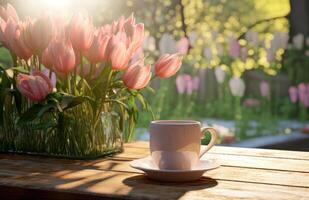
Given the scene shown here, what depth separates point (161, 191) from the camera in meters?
1.33

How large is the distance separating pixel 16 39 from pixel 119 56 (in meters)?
0.30

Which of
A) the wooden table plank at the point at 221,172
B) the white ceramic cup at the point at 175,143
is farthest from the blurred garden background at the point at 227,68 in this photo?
the white ceramic cup at the point at 175,143

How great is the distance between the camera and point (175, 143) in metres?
1.46

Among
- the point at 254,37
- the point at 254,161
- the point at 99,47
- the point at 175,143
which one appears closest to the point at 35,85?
the point at 99,47

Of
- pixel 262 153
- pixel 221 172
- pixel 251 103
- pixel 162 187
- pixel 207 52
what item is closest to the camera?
pixel 162 187

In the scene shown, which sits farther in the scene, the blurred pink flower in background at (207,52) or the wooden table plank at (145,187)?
the blurred pink flower in background at (207,52)

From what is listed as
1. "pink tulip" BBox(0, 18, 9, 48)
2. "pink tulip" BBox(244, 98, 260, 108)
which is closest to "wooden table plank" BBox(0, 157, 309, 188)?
"pink tulip" BBox(0, 18, 9, 48)

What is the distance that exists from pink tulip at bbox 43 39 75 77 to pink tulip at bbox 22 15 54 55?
0.07 meters

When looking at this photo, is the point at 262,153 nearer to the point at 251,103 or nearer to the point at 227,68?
the point at 251,103

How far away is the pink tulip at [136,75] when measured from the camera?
1.67 m

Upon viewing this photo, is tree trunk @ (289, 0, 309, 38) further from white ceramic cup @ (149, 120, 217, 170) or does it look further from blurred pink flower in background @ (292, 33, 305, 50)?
white ceramic cup @ (149, 120, 217, 170)

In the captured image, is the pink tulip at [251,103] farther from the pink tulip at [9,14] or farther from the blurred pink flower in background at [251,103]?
the pink tulip at [9,14]

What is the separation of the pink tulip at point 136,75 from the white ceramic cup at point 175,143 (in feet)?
0.75

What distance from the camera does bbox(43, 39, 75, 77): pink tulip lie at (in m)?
1.64
